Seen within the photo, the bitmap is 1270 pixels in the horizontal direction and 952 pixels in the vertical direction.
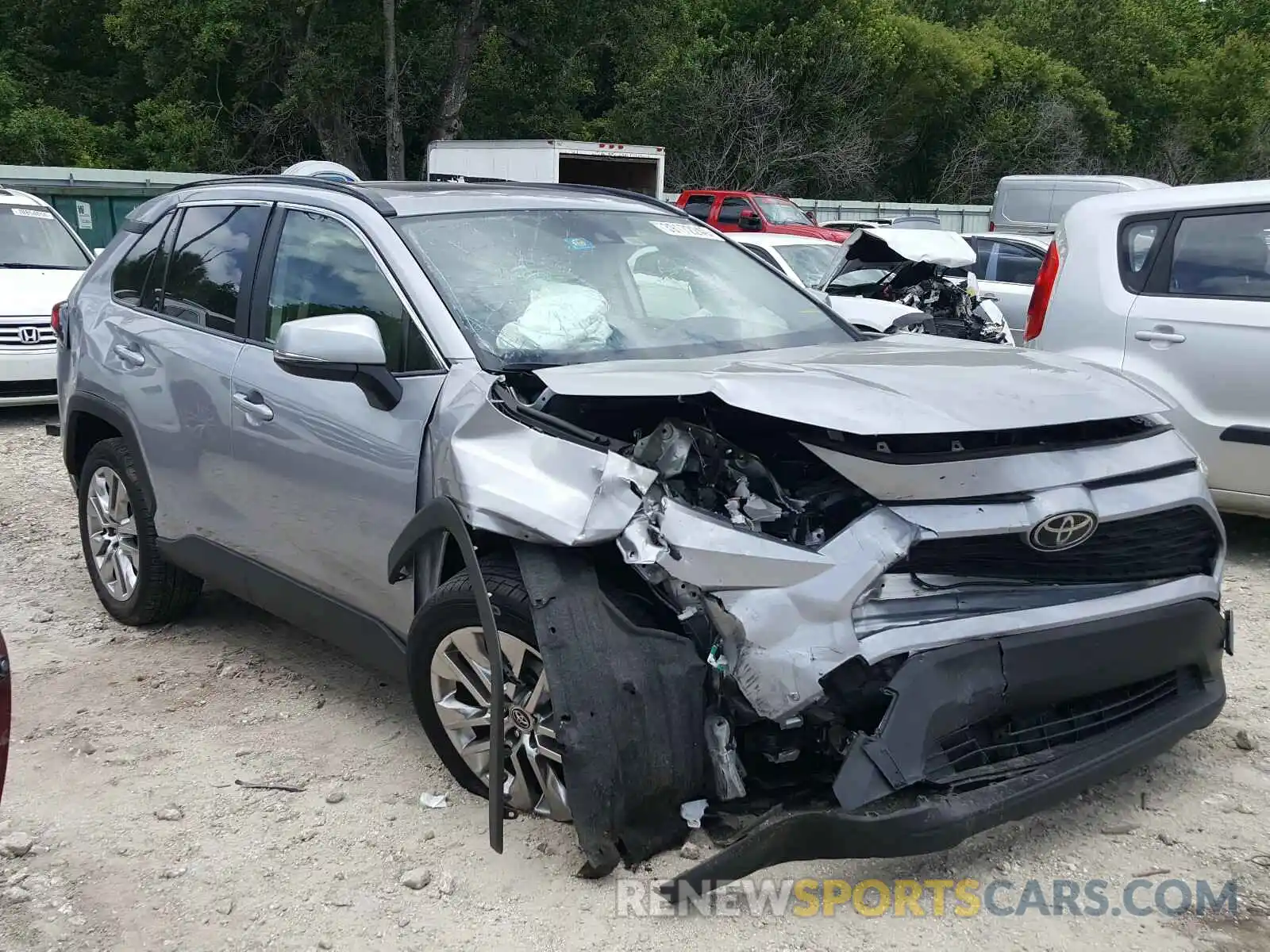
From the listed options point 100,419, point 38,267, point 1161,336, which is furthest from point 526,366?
point 38,267

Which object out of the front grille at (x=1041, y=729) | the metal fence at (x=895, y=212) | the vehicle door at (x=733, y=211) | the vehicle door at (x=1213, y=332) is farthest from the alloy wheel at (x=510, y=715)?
the metal fence at (x=895, y=212)

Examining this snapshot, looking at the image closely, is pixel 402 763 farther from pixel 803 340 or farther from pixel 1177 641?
pixel 1177 641

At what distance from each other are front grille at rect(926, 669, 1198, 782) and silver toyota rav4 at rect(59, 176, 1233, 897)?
0.01 metres

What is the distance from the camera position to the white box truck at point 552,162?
20.4 meters

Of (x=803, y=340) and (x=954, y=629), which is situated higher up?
(x=803, y=340)

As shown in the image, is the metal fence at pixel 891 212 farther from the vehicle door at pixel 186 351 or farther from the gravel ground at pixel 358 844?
the gravel ground at pixel 358 844

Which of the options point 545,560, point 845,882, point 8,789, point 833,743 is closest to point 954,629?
point 833,743

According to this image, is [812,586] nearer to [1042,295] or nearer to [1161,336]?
[1161,336]

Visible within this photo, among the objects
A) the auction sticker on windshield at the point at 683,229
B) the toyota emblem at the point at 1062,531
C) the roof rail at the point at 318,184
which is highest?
the roof rail at the point at 318,184

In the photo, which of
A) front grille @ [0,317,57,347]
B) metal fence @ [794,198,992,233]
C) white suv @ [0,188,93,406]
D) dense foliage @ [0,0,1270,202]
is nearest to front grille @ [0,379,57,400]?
white suv @ [0,188,93,406]

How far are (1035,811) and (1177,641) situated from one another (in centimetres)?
66

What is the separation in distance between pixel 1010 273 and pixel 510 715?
9.34 m

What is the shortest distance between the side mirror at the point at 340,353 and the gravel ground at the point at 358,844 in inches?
47.4

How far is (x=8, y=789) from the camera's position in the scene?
139 inches
